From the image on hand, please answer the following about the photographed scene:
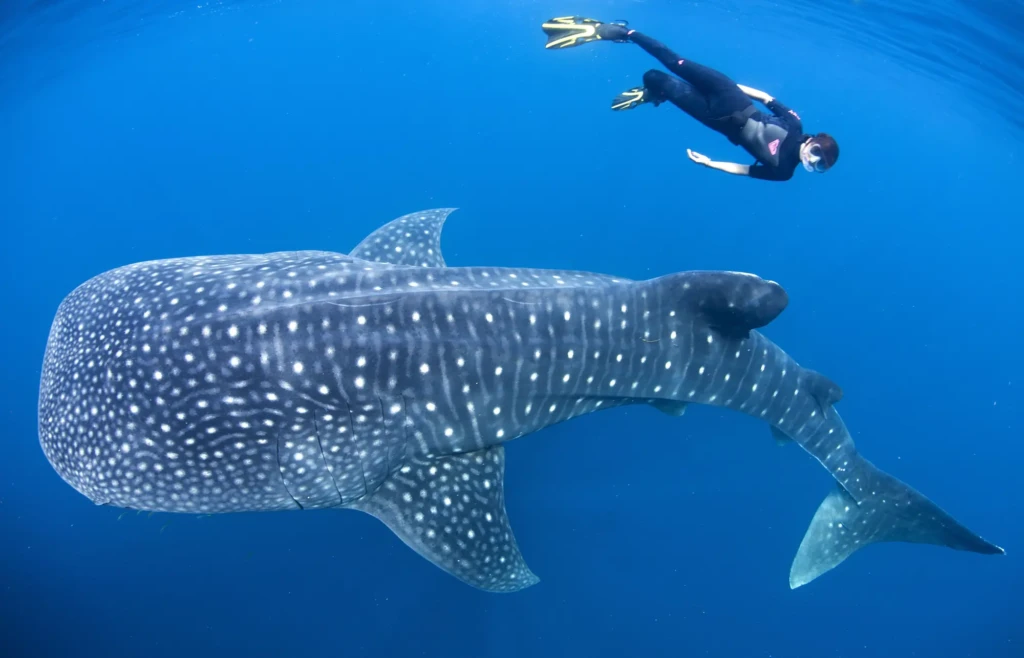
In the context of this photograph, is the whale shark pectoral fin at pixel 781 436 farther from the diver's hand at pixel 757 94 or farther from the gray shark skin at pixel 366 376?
the diver's hand at pixel 757 94

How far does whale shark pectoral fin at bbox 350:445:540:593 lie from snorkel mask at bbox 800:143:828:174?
5130 mm

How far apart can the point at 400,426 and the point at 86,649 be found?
8402 mm

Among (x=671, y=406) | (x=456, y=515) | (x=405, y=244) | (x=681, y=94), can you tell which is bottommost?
(x=456, y=515)

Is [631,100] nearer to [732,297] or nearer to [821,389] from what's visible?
[732,297]

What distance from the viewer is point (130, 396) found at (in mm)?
4035

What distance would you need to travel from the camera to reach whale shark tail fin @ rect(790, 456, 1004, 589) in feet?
21.5

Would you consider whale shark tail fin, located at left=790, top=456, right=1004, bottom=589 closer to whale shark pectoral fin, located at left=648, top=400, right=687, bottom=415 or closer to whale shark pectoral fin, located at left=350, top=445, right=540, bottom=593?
whale shark pectoral fin, located at left=648, top=400, right=687, bottom=415

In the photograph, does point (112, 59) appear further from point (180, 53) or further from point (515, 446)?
point (515, 446)

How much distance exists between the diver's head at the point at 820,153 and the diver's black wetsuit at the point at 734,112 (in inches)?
11.5

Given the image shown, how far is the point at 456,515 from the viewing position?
4.89 meters

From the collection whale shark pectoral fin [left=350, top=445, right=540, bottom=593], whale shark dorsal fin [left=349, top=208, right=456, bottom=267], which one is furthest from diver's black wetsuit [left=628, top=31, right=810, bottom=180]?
whale shark pectoral fin [left=350, top=445, right=540, bottom=593]

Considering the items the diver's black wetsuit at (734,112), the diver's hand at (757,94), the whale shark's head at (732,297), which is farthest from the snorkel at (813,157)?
the whale shark's head at (732,297)

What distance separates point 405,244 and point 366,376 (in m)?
3.29

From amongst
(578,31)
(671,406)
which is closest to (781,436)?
(671,406)
